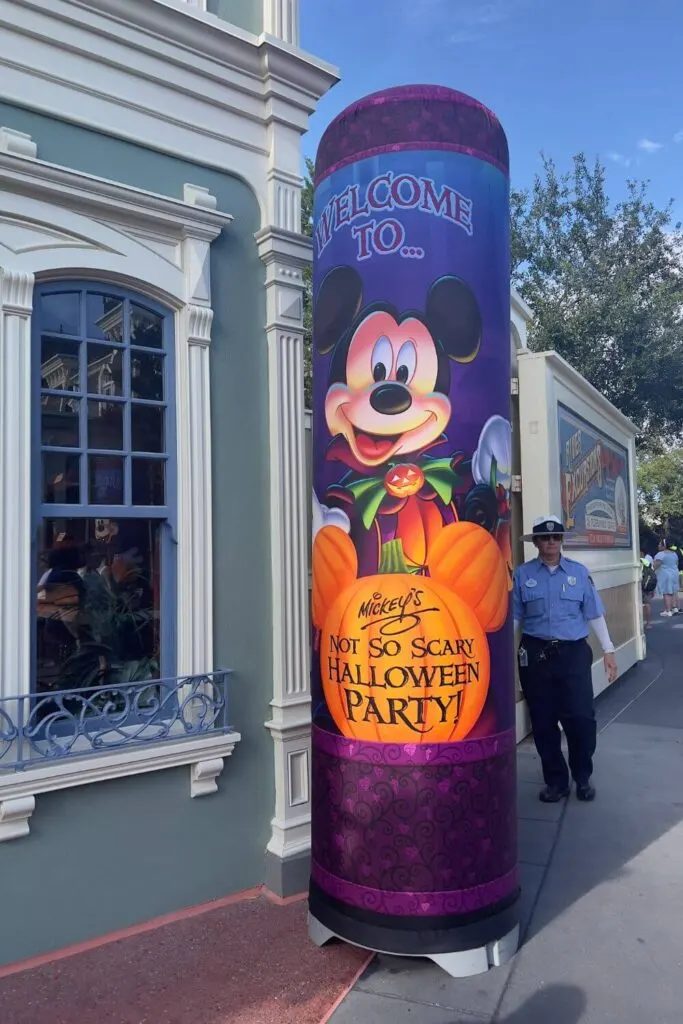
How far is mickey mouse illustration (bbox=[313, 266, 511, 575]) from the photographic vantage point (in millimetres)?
3348

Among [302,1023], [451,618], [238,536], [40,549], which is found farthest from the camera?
[238,536]

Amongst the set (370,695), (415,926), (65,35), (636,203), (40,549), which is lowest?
(415,926)

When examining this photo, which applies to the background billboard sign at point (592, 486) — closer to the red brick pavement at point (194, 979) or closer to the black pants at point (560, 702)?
the black pants at point (560, 702)

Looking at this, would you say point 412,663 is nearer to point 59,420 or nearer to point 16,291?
point 59,420

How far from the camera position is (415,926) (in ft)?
10.6

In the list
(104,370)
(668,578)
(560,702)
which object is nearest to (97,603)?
(104,370)

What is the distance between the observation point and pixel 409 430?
3.37 metres

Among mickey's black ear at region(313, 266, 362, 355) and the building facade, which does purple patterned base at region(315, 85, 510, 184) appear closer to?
mickey's black ear at region(313, 266, 362, 355)

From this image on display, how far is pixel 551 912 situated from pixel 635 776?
8.14ft

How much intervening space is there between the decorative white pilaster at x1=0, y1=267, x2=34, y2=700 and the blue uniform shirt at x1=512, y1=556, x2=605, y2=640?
325 centimetres

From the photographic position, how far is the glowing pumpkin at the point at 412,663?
3275 millimetres

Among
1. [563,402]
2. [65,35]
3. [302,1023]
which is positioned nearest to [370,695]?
[302,1023]

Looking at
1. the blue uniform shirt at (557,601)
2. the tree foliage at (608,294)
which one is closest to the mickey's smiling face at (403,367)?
the blue uniform shirt at (557,601)

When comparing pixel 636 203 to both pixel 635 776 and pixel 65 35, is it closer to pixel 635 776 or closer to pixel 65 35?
pixel 635 776
